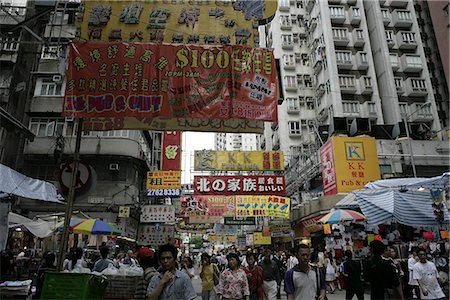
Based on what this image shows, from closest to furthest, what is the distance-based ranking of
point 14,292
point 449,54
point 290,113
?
point 14,292 → point 449,54 → point 290,113

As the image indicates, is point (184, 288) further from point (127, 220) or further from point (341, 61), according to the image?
point (341, 61)

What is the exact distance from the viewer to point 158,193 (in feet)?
72.4

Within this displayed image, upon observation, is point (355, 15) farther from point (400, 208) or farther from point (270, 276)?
point (270, 276)

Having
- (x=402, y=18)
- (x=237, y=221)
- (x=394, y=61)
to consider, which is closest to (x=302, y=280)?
(x=237, y=221)

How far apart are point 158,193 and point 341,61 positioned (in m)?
21.6

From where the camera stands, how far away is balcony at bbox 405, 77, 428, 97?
31.8 metres

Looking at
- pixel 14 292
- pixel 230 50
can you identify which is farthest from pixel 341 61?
pixel 14 292

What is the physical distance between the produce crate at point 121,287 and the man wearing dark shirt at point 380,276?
3.53 meters

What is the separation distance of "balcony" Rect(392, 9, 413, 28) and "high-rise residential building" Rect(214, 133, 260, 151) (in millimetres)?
50925

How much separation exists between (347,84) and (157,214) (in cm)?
2122

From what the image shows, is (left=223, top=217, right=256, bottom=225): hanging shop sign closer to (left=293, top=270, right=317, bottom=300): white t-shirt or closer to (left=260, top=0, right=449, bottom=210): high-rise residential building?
(left=260, top=0, right=449, bottom=210): high-rise residential building

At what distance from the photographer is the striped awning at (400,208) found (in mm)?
8883

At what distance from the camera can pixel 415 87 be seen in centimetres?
3203

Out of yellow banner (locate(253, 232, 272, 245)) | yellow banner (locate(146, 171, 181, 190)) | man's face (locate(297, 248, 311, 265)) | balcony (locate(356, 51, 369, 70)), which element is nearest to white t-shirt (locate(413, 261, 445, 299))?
man's face (locate(297, 248, 311, 265))
